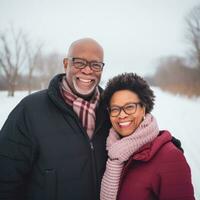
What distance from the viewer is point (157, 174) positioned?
199 centimetres

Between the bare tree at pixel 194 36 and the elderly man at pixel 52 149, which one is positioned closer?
the elderly man at pixel 52 149

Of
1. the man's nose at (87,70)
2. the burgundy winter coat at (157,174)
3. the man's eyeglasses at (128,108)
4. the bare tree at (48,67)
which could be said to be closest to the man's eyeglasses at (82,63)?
the man's nose at (87,70)

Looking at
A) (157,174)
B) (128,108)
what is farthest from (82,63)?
(157,174)

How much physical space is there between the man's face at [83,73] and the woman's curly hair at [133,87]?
0.86 ft

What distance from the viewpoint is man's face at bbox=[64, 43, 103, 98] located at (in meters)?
2.65

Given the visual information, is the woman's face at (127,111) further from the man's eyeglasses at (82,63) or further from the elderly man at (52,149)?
the man's eyeglasses at (82,63)

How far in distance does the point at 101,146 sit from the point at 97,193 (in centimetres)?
42

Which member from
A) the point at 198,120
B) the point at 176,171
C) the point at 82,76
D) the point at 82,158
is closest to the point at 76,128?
the point at 82,158

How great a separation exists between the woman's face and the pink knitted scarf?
9 cm

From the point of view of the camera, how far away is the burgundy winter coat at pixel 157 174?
1933mm

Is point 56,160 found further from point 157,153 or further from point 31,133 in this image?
point 157,153

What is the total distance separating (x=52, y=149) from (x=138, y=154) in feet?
2.50

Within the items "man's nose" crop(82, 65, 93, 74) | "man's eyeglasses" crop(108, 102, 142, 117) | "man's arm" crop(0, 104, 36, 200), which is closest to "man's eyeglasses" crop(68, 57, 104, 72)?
"man's nose" crop(82, 65, 93, 74)

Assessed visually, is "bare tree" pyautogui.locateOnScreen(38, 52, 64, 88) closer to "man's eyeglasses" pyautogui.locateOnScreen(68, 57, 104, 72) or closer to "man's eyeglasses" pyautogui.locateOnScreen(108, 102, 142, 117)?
"man's eyeglasses" pyautogui.locateOnScreen(68, 57, 104, 72)
